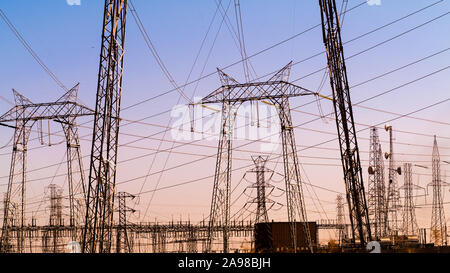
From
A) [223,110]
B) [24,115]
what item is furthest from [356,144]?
[24,115]

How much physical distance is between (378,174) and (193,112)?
33.7m

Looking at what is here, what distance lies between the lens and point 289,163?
114ft

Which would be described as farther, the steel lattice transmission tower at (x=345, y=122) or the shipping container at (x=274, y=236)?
the shipping container at (x=274, y=236)

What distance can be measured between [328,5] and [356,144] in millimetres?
7024

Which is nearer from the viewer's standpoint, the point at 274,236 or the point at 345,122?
the point at 345,122

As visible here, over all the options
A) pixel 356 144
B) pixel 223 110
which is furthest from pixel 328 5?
pixel 223 110

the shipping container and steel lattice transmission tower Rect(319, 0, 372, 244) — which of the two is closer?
steel lattice transmission tower Rect(319, 0, 372, 244)

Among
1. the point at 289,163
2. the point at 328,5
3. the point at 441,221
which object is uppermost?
the point at 328,5
